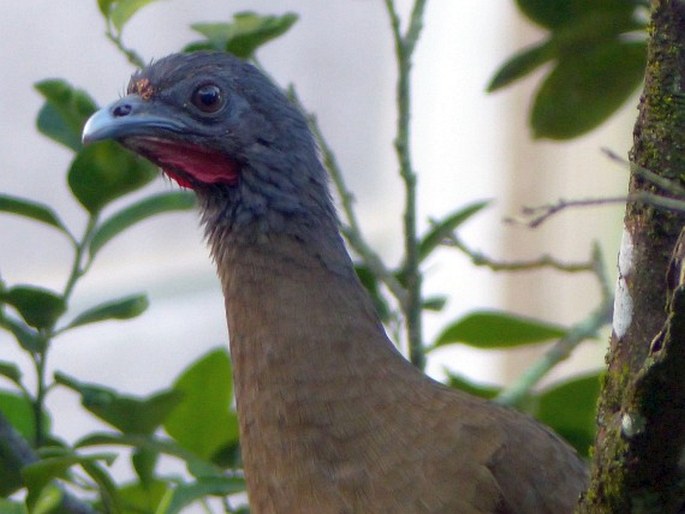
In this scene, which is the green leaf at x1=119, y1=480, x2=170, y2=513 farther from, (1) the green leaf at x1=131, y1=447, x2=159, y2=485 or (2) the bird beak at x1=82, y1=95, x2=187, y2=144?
(2) the bird beak at x1=82, y1=95, x2=187, y2=144

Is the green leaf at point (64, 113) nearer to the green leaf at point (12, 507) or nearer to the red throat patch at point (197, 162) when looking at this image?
the red throat patch at point (197, 162)

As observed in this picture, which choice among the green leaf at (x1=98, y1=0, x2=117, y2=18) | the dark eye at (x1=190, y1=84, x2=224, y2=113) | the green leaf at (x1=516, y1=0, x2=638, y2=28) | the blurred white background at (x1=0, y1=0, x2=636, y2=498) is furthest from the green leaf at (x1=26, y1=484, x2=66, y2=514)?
the blurred white background at (x1=0, y1=0, x2=636, y2=498)

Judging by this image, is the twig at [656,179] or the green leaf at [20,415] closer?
the twig at [656,179]

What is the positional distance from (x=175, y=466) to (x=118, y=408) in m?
3.23

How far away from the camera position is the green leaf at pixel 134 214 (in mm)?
2328

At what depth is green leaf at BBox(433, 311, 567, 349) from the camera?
2566 mm

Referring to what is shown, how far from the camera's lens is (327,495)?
2.01 metres

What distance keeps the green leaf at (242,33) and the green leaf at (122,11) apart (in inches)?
4.1

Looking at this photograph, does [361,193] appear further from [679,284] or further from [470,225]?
[679,284]

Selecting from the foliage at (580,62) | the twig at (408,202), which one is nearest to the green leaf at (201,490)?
the twig at (408,202)

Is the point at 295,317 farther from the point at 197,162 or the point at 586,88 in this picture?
the point at 586,88

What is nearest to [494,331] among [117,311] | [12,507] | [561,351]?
[561,351]

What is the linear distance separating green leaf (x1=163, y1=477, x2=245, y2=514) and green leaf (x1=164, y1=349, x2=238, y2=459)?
382 millimetres

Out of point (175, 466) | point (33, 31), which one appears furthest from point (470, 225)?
point (33, 31)
